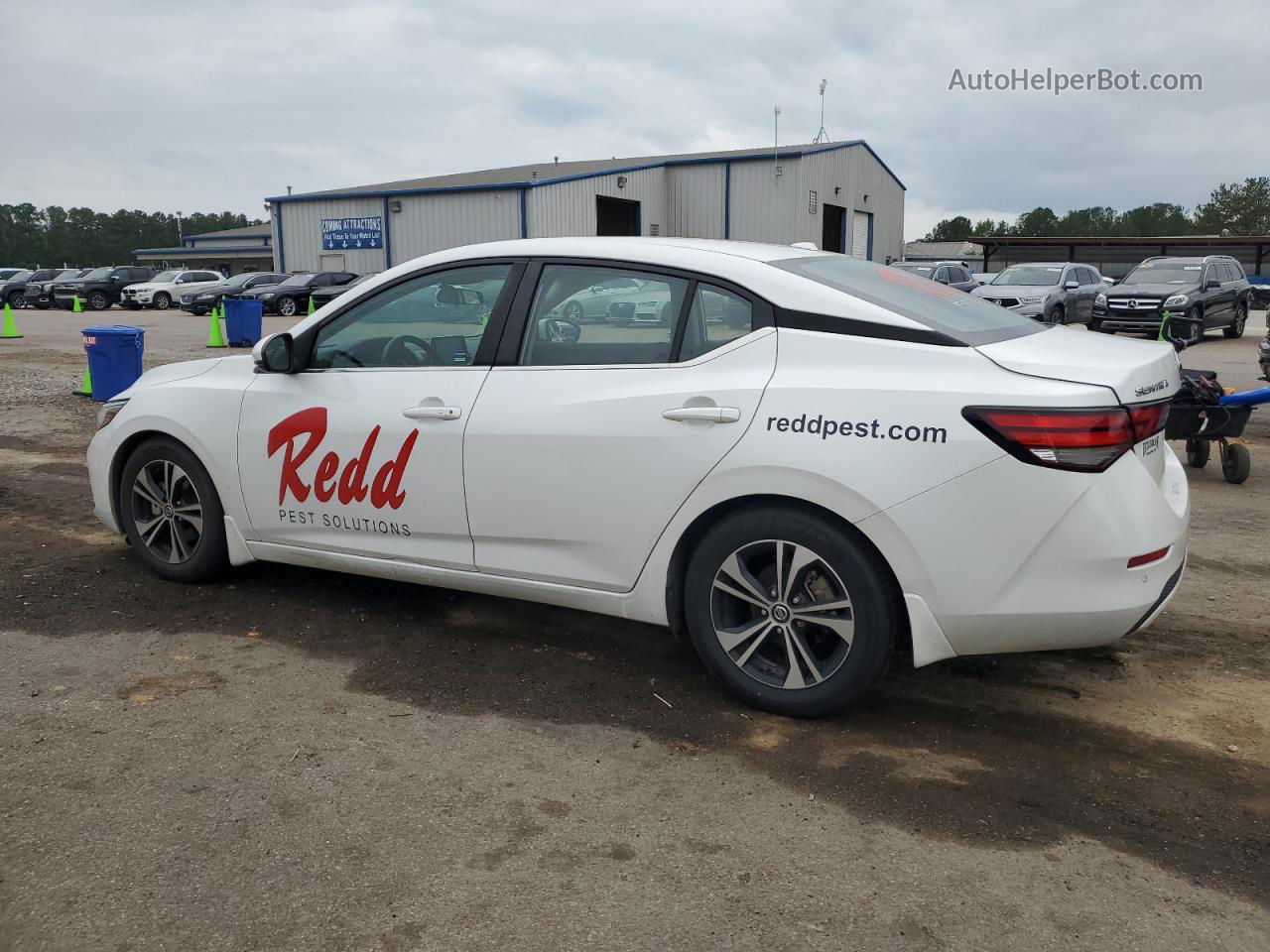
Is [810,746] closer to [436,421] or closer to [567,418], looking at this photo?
[567,418]

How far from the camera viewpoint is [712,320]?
372cm

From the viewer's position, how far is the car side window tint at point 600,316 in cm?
381

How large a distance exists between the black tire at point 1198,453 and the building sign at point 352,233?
102 ft

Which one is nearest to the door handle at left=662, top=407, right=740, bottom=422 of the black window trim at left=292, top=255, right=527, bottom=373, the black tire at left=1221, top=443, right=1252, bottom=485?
the black window trim at left=292, top=255, right=527, bottom=373

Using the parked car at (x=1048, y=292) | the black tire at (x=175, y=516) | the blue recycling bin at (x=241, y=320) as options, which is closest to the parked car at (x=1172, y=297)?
the parked car at (x=1048, y=292)

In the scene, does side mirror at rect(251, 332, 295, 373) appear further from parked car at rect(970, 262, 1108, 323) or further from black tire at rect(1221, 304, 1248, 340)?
black tire at rect(1221, 304, 1248, 340)

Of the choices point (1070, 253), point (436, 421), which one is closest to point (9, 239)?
point (1070, 253)

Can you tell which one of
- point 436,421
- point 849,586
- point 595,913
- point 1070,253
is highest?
point 1070,253

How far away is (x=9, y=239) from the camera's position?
371 feet

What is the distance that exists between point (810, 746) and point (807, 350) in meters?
1.31

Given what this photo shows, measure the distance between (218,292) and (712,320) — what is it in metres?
33.5

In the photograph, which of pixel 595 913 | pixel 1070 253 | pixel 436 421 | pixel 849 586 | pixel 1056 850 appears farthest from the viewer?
pixel 1070 253

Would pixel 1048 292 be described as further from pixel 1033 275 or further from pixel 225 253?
pixel 225 253

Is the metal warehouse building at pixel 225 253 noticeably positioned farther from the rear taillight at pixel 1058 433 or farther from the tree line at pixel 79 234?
the rear taillight at pixel 1058 433
